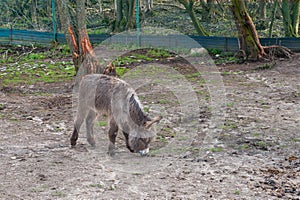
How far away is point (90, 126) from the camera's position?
6.65 meters

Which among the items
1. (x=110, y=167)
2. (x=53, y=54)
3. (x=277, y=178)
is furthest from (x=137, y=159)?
(x=53, y=54)

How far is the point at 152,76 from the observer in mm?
11266

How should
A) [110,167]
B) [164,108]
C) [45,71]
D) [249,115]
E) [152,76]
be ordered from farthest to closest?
[45,71]
[152,76]
[164,108]
[249,115]
[110,167]

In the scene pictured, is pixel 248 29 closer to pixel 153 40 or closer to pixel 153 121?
pixel 153 40

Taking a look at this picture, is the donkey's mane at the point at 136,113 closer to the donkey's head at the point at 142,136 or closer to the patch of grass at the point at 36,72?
the donkey's head at the point at 142,136

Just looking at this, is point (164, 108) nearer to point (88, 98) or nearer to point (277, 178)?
point (88, 98)

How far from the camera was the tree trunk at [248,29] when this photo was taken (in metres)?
12.7

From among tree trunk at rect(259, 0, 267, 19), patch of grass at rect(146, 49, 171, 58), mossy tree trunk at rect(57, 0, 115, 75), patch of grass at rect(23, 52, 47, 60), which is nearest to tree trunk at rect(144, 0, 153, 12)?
tree trunk at rect(259, 0, 267, 19)

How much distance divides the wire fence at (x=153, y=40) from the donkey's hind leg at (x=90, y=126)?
8.01 metres

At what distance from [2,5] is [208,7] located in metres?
8.91

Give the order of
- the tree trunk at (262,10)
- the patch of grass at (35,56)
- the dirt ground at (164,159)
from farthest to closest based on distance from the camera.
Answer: the tree trunk at (262,10) < the patch of grass at (35,56) < the dirt ground at (164,159)

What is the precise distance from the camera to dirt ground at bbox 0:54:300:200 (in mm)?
4938

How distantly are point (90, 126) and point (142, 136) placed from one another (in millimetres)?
1239

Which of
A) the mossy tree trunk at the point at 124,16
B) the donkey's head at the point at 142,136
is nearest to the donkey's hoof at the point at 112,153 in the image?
the donkey's head at the point at 142,136
